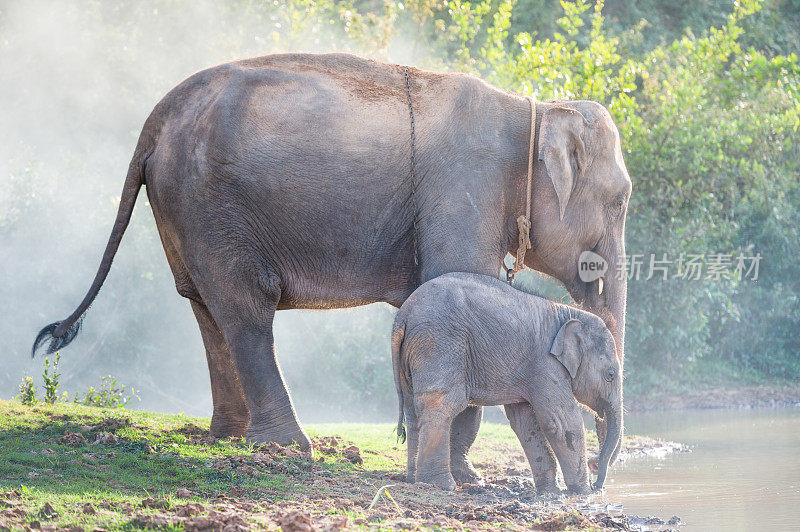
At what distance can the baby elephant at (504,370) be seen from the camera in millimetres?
6723

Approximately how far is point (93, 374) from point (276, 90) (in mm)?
13799

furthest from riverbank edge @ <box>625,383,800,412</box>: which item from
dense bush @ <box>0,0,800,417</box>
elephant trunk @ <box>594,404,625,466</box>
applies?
elephant trunk @ <box>594,404,625,466</box>

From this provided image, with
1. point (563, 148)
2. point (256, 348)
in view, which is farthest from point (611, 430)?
point (256, 348)

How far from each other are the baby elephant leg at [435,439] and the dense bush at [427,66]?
8.45 meters

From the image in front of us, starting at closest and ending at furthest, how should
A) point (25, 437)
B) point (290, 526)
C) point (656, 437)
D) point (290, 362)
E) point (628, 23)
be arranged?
point (290, 526), point (25, 437), point (656, 437), point (290, 362), point (628, 23)

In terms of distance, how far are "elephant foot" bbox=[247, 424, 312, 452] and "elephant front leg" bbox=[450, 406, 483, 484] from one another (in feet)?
3.16

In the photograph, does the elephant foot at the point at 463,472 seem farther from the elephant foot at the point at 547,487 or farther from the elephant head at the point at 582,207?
the elephant head at the point at 582,207

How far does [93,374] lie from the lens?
65.6 ft

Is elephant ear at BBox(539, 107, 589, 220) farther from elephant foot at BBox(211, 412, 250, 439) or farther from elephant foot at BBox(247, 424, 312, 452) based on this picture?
elephant foot at BBox(211, 412, 250, 439)

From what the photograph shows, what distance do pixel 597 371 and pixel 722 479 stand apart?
4.61ft

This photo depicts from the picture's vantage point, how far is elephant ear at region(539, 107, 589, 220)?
7.41 metres

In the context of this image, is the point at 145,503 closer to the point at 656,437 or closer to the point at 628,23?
the point at 656,437

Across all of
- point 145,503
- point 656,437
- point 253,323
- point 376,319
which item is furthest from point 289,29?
point 145,503

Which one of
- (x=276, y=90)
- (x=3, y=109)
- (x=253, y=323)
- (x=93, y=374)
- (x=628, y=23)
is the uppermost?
(x=628, y=23)
